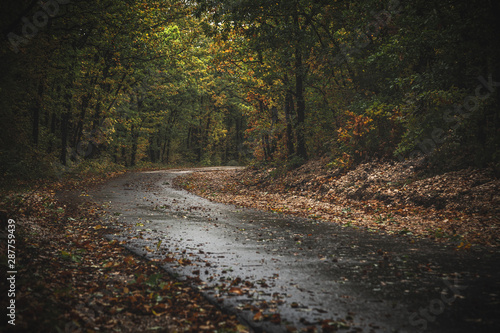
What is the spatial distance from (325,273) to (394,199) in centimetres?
690

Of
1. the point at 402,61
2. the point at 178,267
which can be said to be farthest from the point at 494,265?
the point at 402,61

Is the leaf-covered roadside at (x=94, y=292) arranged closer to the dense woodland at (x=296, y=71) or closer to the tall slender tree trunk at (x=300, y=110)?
the dense woodland at (x=296, y=71)

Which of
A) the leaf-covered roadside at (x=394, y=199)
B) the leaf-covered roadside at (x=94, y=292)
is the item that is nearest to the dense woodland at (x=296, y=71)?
the leaf-covered roadside at (x=394, y=199)

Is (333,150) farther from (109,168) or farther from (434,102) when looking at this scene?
(109,168)

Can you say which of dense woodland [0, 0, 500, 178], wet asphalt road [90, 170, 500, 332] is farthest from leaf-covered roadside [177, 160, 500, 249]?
wet asphalt road [90, 170, 500, 332]

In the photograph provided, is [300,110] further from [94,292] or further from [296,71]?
[94,292]

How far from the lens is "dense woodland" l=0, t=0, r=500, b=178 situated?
10492 mm

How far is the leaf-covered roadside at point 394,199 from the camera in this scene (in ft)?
25.9

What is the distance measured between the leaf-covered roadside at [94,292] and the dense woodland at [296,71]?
24.1 feet

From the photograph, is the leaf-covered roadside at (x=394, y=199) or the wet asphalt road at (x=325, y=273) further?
the leaf-covered roadside at (x=394, y=199)

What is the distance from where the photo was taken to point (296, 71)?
57.7 feet

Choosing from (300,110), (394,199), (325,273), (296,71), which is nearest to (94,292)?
(325,273)

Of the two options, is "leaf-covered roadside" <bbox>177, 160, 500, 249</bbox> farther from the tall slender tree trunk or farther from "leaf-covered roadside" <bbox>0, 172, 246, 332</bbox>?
"leaf-covered roadside" <bbox>0, 172, 246, 332</bbox>

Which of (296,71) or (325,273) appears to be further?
(296,71)
